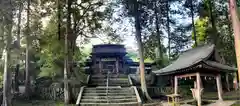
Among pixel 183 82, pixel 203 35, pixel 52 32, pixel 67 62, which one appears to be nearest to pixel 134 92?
pixel 67 62

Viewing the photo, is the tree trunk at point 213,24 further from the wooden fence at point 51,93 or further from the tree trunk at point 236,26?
the wooden fence at point 51,93

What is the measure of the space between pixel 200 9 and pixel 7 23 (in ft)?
56.5

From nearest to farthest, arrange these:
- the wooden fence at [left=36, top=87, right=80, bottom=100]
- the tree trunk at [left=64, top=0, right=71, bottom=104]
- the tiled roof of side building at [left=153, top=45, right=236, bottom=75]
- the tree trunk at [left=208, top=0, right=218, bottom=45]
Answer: the tiled roof of side building at [left=153, top=45, right=236, bottom=75] < the tree trunk at [left=64, top=0, right=71, bottom=104] < the wooden fence at [left=36, top=87, right=80, bottom=100] < the tree trunk at [left=208, top=0, right=218, bottom=45]

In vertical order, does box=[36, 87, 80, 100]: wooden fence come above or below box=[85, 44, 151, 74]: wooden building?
below

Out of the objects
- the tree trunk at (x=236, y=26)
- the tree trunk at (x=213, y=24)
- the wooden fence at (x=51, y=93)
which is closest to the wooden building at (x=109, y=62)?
the tree trunk at (x=213, y=24)

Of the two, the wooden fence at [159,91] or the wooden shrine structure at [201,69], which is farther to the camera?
the wooden fence at [159,91]

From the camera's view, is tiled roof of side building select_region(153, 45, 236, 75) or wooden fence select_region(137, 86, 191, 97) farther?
wooden fence select_region(137, 86, 191, 97)

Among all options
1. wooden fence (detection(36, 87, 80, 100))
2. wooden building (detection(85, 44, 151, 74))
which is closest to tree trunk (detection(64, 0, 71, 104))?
wooden fence (detection(36, 87, 80, 100))

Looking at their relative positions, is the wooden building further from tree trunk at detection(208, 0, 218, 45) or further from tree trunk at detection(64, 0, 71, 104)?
tree trunk at detection(64, 0, 71, 104)

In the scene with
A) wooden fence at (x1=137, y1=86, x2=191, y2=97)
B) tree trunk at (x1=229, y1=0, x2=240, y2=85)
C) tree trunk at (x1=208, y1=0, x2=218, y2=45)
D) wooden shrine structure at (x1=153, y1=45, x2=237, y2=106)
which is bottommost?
wooden fence at (x1=137, y1=86, x2=191, y2=97)

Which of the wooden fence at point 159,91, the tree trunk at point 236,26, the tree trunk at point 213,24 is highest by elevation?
the tree trunk at point 213,24

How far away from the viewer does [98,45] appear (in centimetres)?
3002

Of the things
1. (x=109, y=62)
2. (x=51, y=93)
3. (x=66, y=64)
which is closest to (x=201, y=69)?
(x=66, y=64)

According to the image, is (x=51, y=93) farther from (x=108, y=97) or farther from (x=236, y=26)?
(x=236, y=26)
